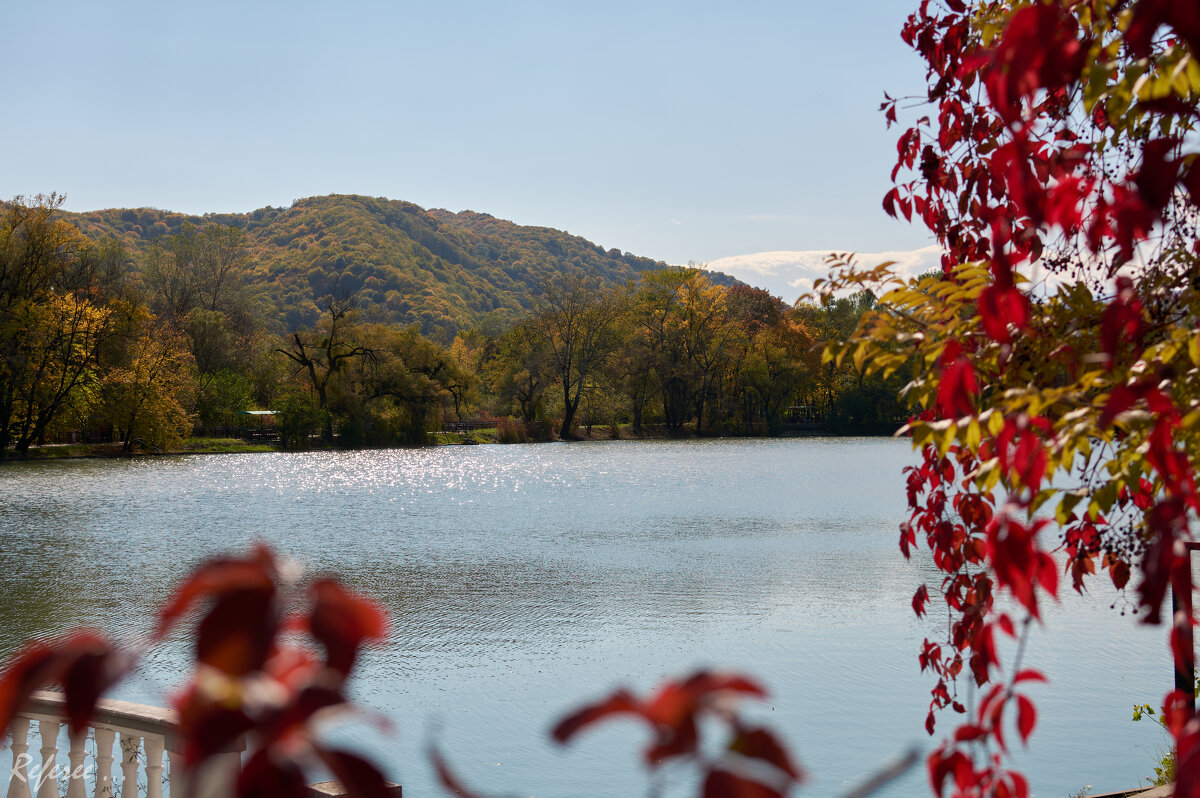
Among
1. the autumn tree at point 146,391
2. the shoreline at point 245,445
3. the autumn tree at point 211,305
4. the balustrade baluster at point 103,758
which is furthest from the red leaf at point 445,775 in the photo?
the autumn tree at point 211,305

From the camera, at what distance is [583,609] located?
10938 mm

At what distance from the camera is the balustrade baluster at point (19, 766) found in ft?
10.5

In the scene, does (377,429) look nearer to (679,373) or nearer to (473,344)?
(679,373)

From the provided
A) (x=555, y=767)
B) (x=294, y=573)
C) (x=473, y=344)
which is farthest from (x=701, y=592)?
(x=473, y=344)

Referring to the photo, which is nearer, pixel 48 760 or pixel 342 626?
pixel 342 626

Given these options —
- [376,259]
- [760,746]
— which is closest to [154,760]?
[760,746]

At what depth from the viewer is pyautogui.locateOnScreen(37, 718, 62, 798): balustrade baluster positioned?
127 inches

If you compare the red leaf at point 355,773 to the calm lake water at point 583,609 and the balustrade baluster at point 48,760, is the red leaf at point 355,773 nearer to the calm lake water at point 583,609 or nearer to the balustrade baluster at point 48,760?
Result: the calm lake water at point 583,609

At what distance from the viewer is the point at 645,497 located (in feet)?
77.0

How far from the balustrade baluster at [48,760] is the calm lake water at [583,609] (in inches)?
36.5

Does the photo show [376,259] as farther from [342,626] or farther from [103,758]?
[342,626]

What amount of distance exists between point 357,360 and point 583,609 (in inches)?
1374

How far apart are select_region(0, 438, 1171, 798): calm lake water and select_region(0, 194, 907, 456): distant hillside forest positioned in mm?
11717

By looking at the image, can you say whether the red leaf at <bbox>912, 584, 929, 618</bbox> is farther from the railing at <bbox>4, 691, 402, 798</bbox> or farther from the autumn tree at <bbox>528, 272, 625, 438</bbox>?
the autumn tree at <bbox>528, 272, 625, 438</bbox>
